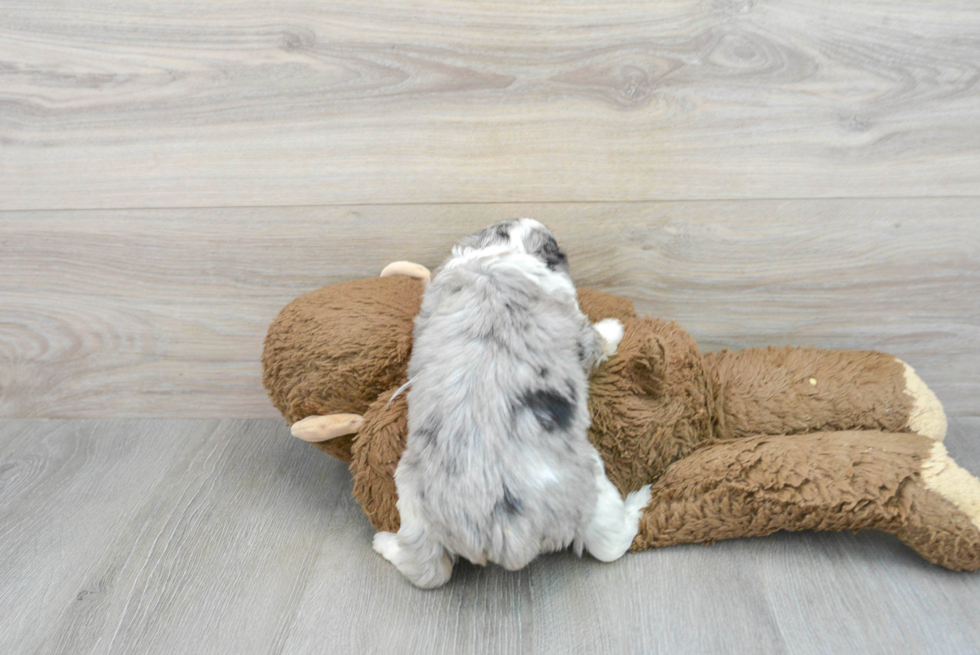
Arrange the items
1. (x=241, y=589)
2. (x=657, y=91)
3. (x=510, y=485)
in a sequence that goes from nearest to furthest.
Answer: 1. (x=510, y=485)
2. (x=241, y=589)
3. (x=657, y=91)

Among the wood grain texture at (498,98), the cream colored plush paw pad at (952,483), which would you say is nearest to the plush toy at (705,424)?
the cream colored plush paw pad at (952,483)

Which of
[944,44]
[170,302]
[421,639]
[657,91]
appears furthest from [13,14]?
[944,44]

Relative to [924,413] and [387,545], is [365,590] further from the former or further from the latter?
[924,413]

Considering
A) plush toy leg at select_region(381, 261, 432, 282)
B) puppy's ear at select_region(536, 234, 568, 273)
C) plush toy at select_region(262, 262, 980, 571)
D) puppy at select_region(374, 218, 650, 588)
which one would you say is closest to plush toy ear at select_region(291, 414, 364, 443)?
plush toy at select_region(262, 262, 980, 571)

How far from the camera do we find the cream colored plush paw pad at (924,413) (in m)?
1.15

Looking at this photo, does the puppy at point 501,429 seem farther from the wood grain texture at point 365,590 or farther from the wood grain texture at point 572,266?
the wood grain texture at point 572,266

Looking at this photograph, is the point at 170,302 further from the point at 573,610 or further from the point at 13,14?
the point at 573,610

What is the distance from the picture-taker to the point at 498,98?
47.1 inches

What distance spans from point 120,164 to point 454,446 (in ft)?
2.94

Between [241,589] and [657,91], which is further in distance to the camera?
[657,91]

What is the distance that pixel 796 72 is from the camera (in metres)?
1.16

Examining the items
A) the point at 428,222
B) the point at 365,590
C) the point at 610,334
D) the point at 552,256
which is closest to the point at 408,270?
the point at 428,222

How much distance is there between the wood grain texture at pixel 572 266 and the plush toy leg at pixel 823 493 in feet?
1.02

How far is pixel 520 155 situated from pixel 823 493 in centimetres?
75
